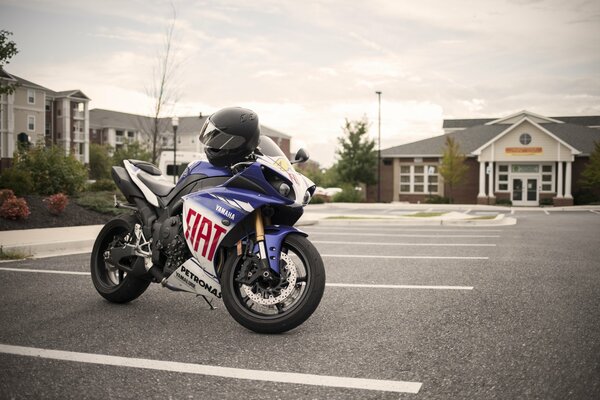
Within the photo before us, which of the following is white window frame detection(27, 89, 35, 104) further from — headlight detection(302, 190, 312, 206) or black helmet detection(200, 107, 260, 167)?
headlight detection(302, 190, 312, 206)

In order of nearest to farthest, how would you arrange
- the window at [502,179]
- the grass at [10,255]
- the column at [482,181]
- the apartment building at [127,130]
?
the grass at [10,255]
the column at [482,181]
the window at [502,179]
the apartment building at [127,130]

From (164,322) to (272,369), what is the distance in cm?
154

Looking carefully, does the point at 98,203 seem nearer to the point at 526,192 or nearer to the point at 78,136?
the point at 526,192

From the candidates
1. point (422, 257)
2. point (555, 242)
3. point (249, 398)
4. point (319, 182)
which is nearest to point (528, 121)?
point (319, 182)

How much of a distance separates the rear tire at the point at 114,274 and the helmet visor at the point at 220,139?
138 cm

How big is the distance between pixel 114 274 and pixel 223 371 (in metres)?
2.81

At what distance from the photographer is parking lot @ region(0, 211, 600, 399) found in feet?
9.98

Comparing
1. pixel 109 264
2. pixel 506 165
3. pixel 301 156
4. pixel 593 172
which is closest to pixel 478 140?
pixel 506 165

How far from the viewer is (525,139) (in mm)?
40312

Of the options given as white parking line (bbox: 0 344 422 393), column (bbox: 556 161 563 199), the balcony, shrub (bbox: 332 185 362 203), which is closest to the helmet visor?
white parking line (bbox: 0 344 422 393)

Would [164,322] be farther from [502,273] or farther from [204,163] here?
[502,273]

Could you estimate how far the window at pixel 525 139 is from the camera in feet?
132

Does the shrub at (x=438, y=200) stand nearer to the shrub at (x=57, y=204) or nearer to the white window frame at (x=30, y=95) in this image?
the shrub at (x=57, y=204)

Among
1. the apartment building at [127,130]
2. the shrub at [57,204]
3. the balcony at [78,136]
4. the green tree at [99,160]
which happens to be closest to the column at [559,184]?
the shrub at [57,204]
